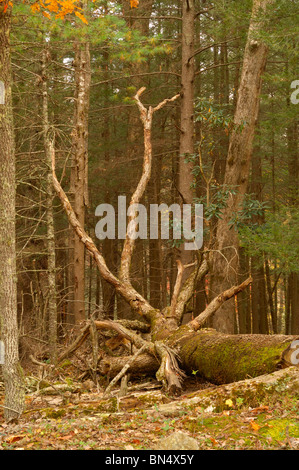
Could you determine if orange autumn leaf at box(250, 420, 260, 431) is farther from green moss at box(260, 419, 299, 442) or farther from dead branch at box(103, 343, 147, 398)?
dead branch at box(103, 343, 147, 398)

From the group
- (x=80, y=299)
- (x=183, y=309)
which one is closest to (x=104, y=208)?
(x=80, y=299)

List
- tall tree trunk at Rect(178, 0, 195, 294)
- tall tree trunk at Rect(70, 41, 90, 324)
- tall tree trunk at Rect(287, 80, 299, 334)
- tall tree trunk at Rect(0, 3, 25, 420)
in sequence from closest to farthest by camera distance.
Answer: tall tree trunk at Rect(0, 3, 25, 420), tall tree trunk at Rect(70, 41, 90, 324), tall tree trunk at Rect(178, 0, 195, 294), tall tree trunk at Rect(287, 80, 299, 334)

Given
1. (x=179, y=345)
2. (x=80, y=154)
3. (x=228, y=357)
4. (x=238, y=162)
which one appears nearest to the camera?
(x=228, y=357)

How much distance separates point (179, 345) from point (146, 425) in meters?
2.52

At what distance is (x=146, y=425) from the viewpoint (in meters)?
4.75

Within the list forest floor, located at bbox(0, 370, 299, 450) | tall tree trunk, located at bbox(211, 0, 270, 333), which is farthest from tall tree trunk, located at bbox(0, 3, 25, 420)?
tall tree trunk, located at bbox(211, 0, 270, 333)

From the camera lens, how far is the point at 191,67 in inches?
535

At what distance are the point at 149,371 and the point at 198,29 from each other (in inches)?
579

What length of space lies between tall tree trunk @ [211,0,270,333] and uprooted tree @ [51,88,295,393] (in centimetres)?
169

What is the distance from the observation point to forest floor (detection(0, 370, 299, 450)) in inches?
161

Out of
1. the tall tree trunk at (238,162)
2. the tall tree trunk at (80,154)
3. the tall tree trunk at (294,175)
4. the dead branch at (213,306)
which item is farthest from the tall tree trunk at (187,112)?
the tall tree trunk at (294,175)

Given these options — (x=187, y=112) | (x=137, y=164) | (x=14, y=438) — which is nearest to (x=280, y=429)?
(x=14, y=438)

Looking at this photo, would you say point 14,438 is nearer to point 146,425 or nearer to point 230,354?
point 146,425
